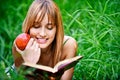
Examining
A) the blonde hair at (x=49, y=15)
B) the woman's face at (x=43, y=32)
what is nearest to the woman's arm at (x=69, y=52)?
the blonde hair at (x=49, y=15)

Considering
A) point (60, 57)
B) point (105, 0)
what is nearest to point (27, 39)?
point (60, 57)

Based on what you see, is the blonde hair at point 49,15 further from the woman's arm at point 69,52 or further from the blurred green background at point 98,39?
the blurred green background at point 98,39

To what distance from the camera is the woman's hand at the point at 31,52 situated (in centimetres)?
464

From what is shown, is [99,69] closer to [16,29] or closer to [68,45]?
[68,45]

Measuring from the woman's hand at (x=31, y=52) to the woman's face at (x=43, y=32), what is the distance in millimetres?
61

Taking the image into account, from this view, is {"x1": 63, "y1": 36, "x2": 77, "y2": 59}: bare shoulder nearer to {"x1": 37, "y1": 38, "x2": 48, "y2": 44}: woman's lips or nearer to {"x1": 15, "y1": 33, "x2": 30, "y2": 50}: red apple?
{"x1": 37, "y1": 38, "x2": 48, "y2": 44}: woman's lips

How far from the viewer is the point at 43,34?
4668 mm

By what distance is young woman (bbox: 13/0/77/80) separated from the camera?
467cm

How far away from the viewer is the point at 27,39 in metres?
4.66

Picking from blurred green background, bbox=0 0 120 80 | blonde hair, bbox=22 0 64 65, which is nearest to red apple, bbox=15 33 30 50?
blonde hair, bbox=22 0 64 65

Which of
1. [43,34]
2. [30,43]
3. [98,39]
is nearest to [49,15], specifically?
[43,34]

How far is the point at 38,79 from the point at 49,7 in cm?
60

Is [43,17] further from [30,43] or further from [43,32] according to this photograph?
[30,43]

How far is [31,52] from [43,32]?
18cm
